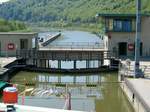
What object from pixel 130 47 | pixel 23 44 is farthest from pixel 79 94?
pixel 23 44

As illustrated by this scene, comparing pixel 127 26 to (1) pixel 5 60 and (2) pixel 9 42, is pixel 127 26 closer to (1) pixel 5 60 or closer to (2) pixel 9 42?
(2) pixel 9 42

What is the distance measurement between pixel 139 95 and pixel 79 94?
8.30m

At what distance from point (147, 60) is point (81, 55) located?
8.21m

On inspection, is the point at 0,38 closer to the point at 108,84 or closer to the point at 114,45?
the point at 114,45

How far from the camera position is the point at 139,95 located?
24266 millimetres

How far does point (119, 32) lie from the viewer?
48969 mm

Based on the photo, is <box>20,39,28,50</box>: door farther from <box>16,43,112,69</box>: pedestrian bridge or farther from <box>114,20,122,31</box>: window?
<box>114,20,122,31</box>: window

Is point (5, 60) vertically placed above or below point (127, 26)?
below

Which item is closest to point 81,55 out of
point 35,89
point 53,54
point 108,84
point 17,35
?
point 53,54

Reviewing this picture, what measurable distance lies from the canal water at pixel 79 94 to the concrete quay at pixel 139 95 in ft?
3.07

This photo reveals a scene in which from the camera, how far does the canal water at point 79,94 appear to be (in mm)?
28016

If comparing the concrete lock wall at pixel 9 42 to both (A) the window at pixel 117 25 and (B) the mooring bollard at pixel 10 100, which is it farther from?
(B) the mooring bollard at pixel 10 100

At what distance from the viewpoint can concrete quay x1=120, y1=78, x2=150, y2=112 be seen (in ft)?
72.9

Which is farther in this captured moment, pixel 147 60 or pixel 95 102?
pixel 147 60
